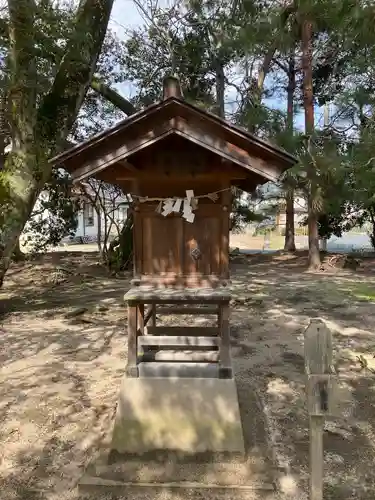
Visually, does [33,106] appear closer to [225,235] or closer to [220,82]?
[225,235]

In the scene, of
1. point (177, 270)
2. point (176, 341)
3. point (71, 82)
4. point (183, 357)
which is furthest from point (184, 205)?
point (71, 82)

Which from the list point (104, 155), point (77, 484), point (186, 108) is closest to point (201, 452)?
point (77, 484)

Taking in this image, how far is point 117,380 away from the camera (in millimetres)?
4367

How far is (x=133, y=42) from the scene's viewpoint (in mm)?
12141

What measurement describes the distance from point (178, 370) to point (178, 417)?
0.31 metres

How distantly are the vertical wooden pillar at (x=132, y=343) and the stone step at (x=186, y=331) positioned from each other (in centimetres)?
68

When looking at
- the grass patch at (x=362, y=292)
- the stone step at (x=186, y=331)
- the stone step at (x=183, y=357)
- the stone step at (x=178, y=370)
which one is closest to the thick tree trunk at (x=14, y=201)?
the stone step at (x=186, y=331)

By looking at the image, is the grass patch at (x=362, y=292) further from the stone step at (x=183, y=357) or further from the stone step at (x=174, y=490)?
the stone step at (x=174, y=490)

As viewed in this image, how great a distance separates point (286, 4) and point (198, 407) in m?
5.06

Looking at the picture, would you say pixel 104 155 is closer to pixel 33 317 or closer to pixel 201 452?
pixel 201 452

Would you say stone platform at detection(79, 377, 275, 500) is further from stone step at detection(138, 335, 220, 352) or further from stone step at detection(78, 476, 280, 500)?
stone step at detection(138, 335, 220, 352)

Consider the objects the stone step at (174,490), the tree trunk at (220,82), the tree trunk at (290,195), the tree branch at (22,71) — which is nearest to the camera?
the stone step at (174,490)

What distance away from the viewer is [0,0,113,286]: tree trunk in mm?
6230

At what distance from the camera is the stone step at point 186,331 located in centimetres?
371
